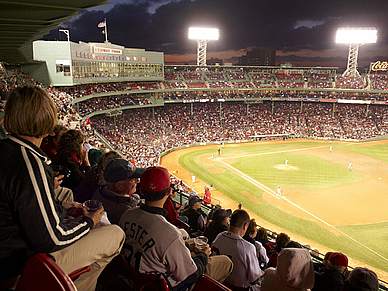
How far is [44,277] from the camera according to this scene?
1.80 meters

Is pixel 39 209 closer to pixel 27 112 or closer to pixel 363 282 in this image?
pixel 27 112

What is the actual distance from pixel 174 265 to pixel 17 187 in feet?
5.02

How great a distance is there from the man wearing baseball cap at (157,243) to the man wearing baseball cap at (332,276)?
92.6 inches

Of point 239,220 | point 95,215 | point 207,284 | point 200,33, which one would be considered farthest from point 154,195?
point 200,33

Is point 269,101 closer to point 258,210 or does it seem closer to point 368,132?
point 368,132

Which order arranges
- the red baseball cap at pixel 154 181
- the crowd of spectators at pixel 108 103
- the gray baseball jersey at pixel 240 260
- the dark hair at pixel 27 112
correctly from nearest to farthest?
the dark hair at pixel 27 112
the red baseball cap at pixel 154 181
the gray baseball jersey at pixel 240 260
the crowd of spectators at pixel 108 103

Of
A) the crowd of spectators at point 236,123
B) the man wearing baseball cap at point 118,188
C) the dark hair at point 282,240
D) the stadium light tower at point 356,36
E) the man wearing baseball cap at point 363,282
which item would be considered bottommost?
the crowd of spectators at point 236,123

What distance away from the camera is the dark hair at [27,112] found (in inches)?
92.0

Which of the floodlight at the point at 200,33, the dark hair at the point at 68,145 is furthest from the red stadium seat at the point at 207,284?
the floodlight at the point at 200,33

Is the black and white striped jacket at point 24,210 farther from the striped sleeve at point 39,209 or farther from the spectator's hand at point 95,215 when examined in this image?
the spectator's hand at point 95,215

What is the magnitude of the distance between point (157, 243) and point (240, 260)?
1.65 metres

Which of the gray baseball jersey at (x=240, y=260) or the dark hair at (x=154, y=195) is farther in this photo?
the gray baseball jersey at (x=240, y=260)

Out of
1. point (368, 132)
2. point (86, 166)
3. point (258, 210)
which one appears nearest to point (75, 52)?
point (258, 210)

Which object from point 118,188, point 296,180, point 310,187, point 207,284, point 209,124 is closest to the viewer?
point 207,284
